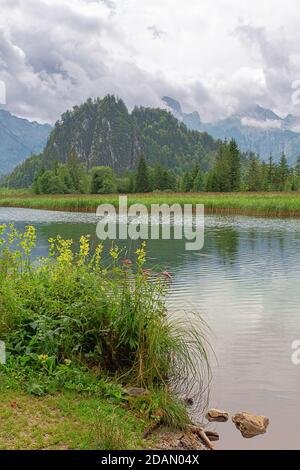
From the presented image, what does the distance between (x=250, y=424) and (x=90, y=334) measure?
3142mm

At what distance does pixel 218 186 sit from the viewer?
107 meters

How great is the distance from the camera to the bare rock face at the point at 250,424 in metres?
8.05

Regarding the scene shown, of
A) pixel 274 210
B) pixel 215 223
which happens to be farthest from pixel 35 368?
pixel 274 210

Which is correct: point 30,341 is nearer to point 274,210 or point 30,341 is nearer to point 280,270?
point 280,270

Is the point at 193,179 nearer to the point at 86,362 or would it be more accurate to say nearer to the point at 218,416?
the point at 86,362

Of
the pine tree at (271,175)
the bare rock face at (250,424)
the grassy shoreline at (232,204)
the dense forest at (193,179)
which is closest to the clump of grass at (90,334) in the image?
the bare rock face at (250,424)

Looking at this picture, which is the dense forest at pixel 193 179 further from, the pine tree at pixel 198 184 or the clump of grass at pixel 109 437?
the clump of grass at pixel 109 437

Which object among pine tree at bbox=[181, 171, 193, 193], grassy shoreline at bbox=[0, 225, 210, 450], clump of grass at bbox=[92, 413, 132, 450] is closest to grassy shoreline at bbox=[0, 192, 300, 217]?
pine tree at bbox=[181, 171, 193, 193]

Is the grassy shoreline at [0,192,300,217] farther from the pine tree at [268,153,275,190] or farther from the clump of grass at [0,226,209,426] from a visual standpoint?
the clump of grass at [0,226,209,426]

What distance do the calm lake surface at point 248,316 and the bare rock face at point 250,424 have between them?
10 centimetres

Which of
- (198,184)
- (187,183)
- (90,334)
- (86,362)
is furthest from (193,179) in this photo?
(86,362)

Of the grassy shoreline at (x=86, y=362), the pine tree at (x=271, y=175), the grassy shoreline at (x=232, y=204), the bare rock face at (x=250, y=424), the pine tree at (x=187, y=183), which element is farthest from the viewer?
the pine tree at (x=187, y=183)

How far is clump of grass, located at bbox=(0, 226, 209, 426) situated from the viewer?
8.18 metres
